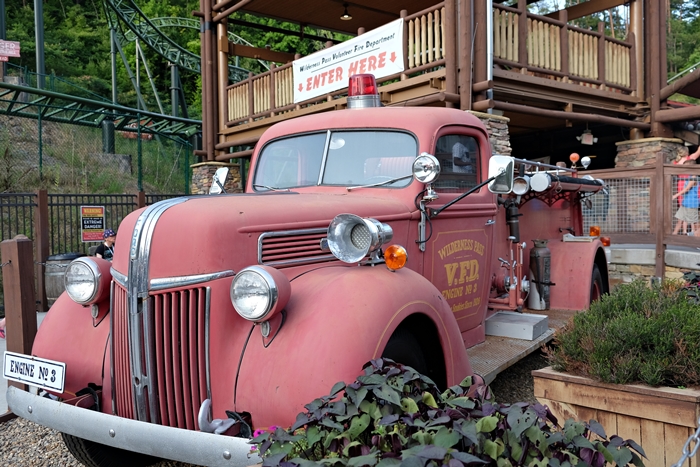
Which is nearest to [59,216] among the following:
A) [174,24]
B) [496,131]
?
[496,131]

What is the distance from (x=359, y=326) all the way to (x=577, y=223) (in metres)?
4.90

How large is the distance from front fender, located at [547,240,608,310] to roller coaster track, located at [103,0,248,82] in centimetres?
2321

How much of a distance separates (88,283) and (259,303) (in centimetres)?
112

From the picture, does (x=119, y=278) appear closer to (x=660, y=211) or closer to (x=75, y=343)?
(x=75, y=343)

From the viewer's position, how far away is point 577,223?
667 centimetres

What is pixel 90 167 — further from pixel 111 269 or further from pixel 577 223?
pixel 111 269

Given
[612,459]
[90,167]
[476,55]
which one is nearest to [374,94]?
[612,459]

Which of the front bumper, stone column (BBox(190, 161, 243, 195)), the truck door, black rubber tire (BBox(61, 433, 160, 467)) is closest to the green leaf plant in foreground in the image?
the front bumper

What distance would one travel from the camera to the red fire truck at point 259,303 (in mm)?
2426

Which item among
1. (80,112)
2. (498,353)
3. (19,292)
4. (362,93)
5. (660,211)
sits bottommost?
(498,353)

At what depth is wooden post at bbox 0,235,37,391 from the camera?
4.39 meters

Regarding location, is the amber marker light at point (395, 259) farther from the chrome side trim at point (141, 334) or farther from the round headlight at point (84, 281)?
the round headlight at point (84, 281)

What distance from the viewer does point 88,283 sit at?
303cm

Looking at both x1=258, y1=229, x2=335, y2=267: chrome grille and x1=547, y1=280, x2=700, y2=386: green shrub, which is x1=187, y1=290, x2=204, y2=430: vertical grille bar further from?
x1=547, y1=280, x2=700, y2=386: green shrub
